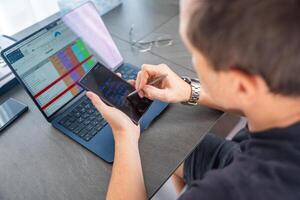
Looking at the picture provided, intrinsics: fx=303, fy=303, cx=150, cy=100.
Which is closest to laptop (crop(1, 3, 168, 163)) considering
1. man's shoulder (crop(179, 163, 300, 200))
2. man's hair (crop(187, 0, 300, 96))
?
man's shoulder (crop(179, 163, 300, 200))

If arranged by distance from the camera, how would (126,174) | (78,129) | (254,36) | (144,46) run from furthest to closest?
1. (144,46)
2. (78,129)
3. (126,174)
4. (254,36)

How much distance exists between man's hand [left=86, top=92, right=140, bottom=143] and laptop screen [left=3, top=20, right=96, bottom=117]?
114 millimetres

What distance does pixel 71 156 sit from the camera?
0.68 meters

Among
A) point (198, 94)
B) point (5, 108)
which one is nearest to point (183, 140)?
point (198, 94)

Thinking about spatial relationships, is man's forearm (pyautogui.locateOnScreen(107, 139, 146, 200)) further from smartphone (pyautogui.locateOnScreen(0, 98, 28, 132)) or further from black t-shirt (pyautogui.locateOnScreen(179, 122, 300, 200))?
smartphone (pyautogui.locateOnScreen(0, 98, 28, 132))

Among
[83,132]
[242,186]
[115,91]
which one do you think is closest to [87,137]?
[83,132]

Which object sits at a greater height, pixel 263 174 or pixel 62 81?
pixel 62 81

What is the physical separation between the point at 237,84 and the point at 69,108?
45cm

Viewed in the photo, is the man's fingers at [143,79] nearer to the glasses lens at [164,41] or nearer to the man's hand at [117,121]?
the man's hand at [117,121]

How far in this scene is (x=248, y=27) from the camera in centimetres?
38


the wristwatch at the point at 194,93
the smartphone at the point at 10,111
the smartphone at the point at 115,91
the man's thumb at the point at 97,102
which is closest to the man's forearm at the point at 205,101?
the wristwatch at the point at 194,93

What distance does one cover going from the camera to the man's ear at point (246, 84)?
426 mm

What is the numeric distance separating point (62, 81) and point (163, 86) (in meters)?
0.25

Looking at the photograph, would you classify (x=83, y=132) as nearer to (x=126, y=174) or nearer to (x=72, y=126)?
(x=72, y=126)
